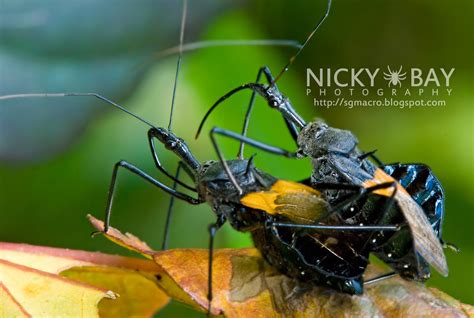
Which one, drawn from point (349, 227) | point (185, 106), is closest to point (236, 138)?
point (349, 227)

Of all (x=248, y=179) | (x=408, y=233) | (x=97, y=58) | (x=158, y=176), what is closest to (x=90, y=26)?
(x=97, y=58)

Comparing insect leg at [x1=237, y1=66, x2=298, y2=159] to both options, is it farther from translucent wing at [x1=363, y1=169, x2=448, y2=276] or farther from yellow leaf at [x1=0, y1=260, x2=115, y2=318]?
yellow leaf at [x1=0, y1=260, x2=115, y2=318]

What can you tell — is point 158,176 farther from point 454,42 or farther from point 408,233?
point 454,42

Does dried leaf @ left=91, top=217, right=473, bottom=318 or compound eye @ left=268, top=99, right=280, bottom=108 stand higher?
compound eye @ left=268, top=99, right=280, bottom=108

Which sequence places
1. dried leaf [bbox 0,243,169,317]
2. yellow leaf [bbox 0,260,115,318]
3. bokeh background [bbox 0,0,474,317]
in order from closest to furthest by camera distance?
yellow leaf [bbox 0,260,115,318], dried leaf [bbox 0,243,169,317], bokeh background [bbox 0,0,474,317]

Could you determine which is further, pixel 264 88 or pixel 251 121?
pixel 251 121

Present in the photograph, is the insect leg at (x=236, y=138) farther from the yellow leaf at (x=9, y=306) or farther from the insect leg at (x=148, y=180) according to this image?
the yellow leaf at (x=9, y=306)

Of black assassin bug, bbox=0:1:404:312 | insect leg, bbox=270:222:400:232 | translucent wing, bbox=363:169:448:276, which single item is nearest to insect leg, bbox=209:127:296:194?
black assassin bug, bbox=0:1:404:312
